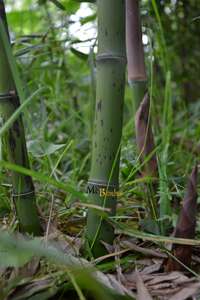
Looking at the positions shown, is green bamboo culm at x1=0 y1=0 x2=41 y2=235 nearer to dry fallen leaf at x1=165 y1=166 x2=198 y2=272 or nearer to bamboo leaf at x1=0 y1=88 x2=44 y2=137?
bamboo leaf at x1=0 y1=88 x2=44 y2=137

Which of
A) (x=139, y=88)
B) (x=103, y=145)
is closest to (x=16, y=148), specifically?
(x=103, y=145)

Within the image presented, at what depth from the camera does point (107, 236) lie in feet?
2.29

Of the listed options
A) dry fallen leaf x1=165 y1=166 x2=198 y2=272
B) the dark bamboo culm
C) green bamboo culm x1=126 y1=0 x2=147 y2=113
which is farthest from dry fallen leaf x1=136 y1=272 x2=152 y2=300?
green bamboo culm x1=126 y1=0 x2=147 y2=113

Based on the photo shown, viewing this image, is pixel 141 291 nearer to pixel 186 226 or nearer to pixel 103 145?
pixel 186 226

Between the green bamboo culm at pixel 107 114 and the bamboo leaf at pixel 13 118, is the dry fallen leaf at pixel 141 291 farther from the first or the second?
the bamboo leaf at pixel 13 118

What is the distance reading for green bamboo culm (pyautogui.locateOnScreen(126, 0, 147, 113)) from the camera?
31.1 inches

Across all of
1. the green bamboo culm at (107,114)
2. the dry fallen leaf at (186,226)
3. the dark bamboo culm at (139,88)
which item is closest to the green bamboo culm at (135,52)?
the dark bamboo culm at (139,88)

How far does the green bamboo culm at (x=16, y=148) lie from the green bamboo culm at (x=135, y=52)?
22 centimetres

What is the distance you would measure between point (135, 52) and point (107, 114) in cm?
19

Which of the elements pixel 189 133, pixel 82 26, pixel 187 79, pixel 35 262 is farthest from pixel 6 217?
pixel 187 79

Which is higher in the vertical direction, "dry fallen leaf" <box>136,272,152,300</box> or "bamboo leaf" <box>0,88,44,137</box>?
"bamboo leaf" <box>0,88,44,137</box>

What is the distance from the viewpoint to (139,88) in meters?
0.82

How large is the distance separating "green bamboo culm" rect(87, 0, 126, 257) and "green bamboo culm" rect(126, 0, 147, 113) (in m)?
0.14

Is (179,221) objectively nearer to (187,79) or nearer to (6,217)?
(6,217)
